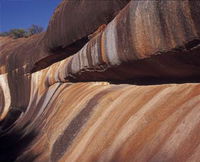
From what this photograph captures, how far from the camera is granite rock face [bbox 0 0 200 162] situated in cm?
253

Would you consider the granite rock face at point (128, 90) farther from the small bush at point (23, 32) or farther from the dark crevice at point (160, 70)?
the small bush at point (23, 32)

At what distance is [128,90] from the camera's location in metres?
4.01

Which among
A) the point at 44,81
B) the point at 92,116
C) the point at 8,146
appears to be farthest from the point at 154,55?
the point at 44,81

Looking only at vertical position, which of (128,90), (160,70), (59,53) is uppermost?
(59,53)

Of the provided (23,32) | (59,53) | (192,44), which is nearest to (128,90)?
(192,44)

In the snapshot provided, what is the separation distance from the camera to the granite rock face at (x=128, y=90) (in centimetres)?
253

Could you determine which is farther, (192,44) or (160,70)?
(160,70)

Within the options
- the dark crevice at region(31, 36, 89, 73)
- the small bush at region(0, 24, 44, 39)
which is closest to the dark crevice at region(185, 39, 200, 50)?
the dark crevice at region(31, 36, 89, 73)

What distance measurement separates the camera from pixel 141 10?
3148 millimetres

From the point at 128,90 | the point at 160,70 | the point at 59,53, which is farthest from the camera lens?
the point at 59,53

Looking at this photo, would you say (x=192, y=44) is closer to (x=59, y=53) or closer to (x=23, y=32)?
(x=59, y=53)

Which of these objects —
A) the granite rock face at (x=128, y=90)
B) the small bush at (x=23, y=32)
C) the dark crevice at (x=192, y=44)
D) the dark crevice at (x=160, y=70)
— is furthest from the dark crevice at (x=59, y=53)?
the small bush at (x=23, y=32)

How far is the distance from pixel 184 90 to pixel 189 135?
71 cm

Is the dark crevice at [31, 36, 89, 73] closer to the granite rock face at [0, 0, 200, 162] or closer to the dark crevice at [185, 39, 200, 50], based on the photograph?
the granite rock face at [0, 0, 200, 162]
